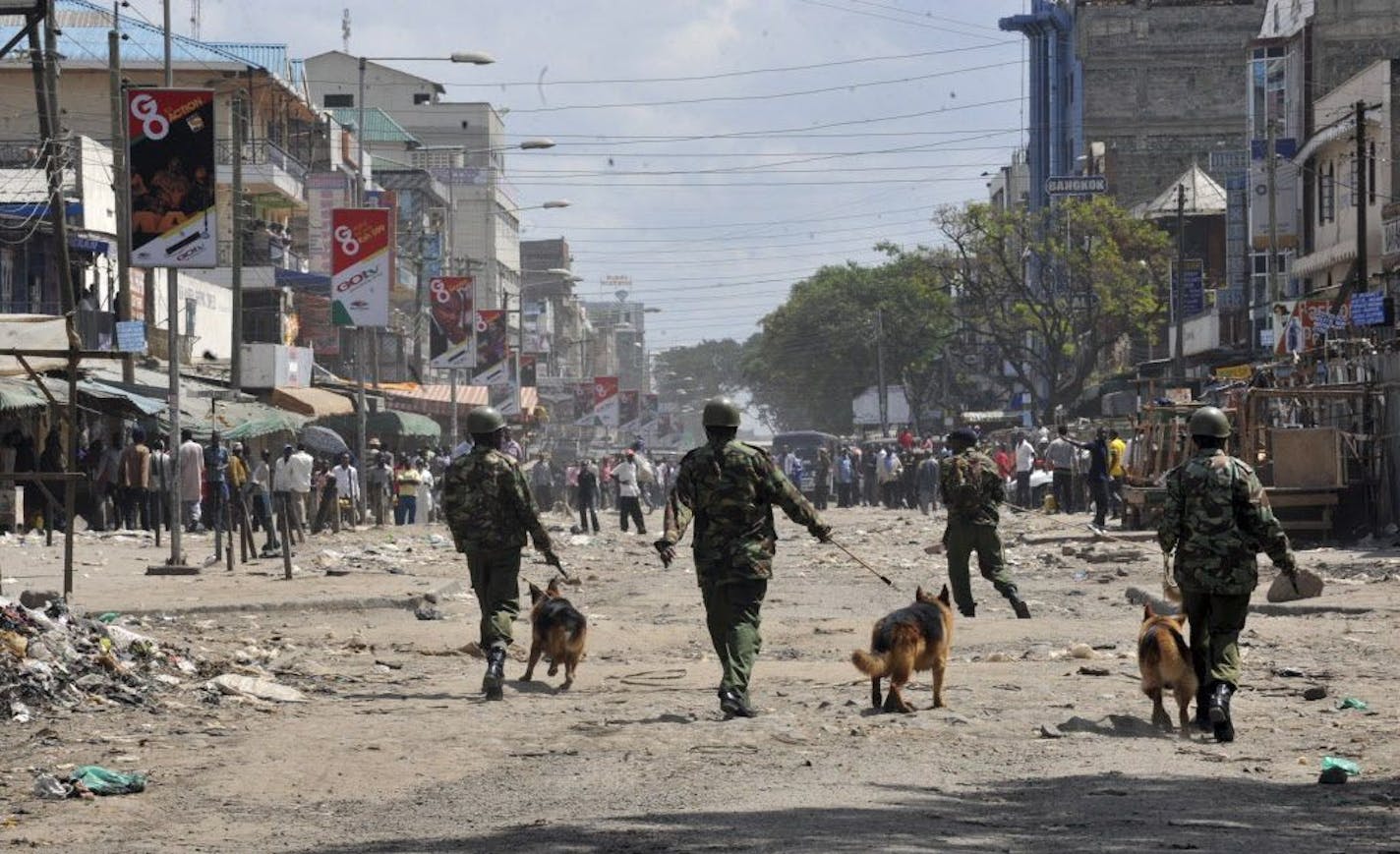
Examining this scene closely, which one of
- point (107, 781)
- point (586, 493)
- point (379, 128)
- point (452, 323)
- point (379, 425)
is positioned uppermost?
point (379, 128)

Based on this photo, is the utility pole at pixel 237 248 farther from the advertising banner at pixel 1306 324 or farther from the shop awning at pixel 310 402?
the advertising banner at pixel 1306 324

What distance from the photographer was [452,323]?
48.0 metres

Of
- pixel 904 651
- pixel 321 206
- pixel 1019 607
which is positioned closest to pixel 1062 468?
pixel 1019 607

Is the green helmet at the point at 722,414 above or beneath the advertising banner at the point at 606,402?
beneath

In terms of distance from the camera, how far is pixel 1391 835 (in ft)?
24.5

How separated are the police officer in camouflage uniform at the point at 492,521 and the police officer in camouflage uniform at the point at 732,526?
145cm

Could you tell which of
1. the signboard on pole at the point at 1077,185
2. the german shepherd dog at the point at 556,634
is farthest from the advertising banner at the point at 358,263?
the signboard on pole at the point at 1077,185

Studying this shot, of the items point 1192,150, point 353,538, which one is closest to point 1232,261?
point 1192,150

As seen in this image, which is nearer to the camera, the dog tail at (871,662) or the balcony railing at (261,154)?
the dog tail at (871,662)

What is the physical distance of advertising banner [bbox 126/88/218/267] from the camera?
22.2m

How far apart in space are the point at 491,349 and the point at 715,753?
46542 mm

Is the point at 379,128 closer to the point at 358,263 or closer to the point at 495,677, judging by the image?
the point at 358,263

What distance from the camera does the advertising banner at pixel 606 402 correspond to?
8912 centimetres

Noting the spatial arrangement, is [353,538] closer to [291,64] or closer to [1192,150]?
[291,64]
